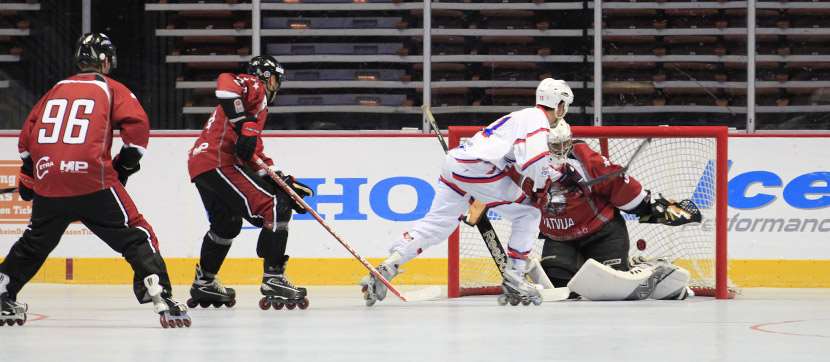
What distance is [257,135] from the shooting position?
5883 mm

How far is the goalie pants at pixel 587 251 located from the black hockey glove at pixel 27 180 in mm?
2670

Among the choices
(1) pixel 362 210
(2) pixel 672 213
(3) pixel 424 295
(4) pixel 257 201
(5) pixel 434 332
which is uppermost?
(4) pixel 257 201

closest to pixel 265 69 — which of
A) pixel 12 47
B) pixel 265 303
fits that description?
pixel 265 303

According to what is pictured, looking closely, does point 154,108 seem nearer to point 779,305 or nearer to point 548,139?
point 548,139

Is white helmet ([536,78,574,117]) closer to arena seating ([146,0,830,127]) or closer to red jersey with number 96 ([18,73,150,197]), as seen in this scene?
red jersey with number 96 ([18,73,150,197])

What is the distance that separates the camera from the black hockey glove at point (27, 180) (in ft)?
16.8

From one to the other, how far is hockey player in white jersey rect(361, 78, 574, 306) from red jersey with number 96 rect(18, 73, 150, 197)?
1526 mm

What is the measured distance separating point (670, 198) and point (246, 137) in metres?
2.46

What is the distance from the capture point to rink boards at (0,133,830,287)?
24.7ft

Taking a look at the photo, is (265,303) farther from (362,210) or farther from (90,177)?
(362,210)

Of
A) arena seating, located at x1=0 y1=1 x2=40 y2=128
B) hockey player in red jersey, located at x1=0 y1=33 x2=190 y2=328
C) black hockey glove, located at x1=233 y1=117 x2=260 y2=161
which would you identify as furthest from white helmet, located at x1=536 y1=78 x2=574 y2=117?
arena seating, located at x1=0 y1=1 x2=40 y2=128

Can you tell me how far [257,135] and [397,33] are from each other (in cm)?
299

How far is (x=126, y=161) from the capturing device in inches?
197

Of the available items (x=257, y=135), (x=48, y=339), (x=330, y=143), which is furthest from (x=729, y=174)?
(x=48, y=339)
